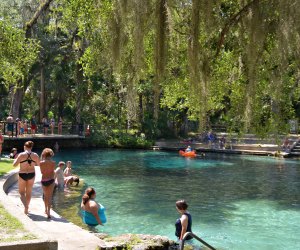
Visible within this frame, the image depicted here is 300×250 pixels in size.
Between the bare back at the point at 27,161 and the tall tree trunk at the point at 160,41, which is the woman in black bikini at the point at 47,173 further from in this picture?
the tall tree trunk at the point at 160,41

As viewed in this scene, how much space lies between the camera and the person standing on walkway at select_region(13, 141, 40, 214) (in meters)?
8.82

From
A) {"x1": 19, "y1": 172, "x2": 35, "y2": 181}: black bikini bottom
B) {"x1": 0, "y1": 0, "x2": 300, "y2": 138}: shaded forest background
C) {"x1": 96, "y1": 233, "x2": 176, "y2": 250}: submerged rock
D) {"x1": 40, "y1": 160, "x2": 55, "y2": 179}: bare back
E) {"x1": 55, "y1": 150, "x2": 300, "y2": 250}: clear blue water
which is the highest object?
{"x1": 0, "y1": 0, "x2": 300, "y2": 138}: shaded forest background

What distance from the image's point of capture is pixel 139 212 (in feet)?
44.4

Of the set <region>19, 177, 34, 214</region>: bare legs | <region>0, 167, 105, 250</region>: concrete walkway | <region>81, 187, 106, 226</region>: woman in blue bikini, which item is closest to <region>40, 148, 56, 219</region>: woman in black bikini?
<region>19, 177, 34, 214</region>: bare legs

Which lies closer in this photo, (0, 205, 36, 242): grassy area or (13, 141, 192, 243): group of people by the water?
(0, 205, 36, 242): grassy area

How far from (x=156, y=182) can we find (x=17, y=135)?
14.4 m

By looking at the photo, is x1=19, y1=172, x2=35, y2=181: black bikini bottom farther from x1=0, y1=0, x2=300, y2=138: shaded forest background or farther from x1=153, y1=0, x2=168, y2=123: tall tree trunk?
x1=153, y1=0, x2=168, y2=123: tall tree trunk

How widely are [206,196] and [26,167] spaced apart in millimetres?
8952

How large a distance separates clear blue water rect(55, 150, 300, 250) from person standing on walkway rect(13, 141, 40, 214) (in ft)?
8.67

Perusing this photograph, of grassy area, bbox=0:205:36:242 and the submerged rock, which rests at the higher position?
grassy area, bbox=0:205:36:242

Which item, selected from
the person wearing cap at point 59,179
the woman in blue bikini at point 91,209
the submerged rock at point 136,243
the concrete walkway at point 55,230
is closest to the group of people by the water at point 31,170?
the concrete walkway at point 55,230

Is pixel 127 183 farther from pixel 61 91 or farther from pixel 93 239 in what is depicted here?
pixel 61 91

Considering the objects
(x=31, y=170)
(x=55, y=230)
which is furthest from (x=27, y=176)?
Result: (x=55, y=230)

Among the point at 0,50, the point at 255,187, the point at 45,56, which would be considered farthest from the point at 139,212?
the point at 45,56
